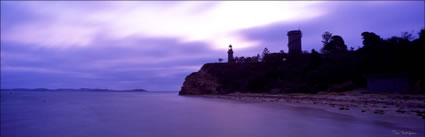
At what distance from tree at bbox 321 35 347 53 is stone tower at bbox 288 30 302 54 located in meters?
7.07

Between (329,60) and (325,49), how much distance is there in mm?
12847

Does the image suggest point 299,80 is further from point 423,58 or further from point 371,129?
point 371,129

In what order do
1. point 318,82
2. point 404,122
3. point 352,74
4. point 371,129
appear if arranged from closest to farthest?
1. point 371,129
2. point 404,122
3. point 352,74
4. point 318,82

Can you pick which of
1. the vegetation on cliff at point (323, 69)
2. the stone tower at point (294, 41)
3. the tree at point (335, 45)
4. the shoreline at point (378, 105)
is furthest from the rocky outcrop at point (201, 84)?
the shoreline at point (378, 105)

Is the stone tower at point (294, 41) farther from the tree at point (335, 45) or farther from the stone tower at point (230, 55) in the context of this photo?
the stone tower at point (230, 55)

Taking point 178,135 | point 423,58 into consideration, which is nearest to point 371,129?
point 178,135

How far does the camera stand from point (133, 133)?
10.5 meters

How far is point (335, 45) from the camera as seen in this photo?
183 ft

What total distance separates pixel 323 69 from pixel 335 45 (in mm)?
19674

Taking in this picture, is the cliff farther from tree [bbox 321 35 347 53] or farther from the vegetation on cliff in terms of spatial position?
tree [bbox 321 35 347 53]

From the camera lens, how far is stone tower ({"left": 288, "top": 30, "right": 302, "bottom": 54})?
6412 cm

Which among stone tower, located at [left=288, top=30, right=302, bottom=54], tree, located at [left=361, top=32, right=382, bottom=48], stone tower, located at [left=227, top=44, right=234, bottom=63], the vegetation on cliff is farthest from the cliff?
tree, located at [left=361, top=32, right=382, bottom=48]

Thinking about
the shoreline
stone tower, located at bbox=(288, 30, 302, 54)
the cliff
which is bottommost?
the shoreline

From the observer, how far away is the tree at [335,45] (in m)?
54.9
